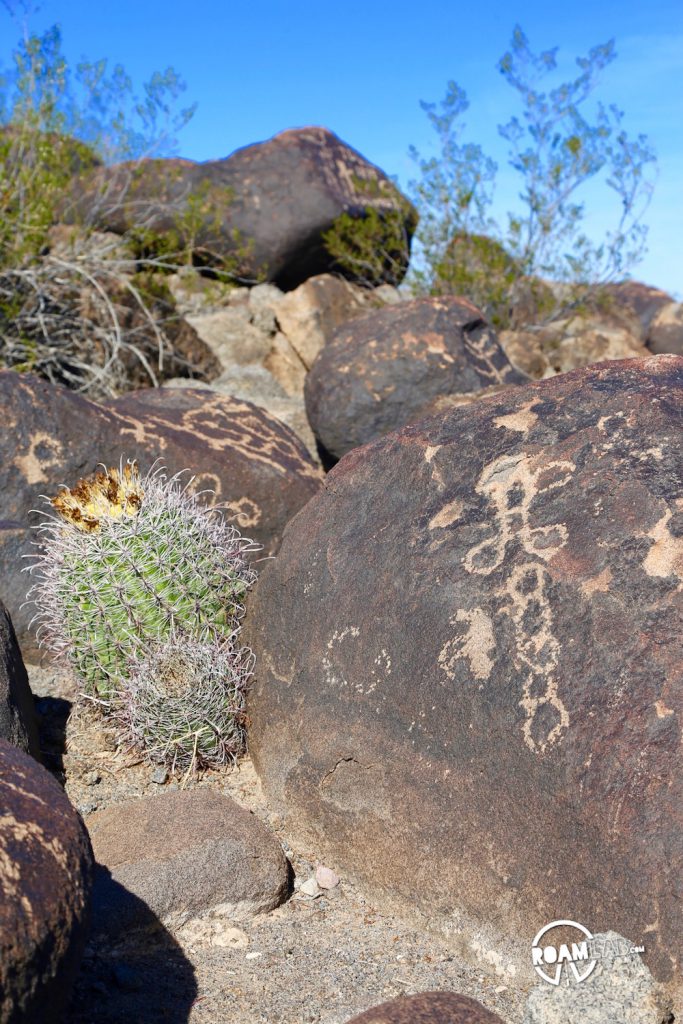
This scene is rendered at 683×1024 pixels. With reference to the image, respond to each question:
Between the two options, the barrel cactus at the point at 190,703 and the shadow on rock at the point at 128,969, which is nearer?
the shadow on rock at the point at 128,969

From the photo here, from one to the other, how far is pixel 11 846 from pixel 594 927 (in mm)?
1404

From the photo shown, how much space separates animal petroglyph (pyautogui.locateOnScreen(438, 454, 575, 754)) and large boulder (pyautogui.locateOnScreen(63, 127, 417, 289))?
9352mm

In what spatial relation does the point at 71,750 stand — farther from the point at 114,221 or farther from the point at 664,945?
the point at 114,221

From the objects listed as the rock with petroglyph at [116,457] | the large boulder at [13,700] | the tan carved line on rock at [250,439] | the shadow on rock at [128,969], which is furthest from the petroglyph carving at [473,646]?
the tan carved line on rock at [250,439]

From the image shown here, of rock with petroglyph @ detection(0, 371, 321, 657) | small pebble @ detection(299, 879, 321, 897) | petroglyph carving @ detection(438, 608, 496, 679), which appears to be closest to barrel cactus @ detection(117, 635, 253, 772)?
small pebble @ detection(299, 879, 321, 897)

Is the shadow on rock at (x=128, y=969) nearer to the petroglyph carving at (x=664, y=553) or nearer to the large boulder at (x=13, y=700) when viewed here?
the large boulder at (x=13, y=700)

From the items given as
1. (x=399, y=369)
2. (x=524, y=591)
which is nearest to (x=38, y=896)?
(x=524, y=591)

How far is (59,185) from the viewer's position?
1058cm

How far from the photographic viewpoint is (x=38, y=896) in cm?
187

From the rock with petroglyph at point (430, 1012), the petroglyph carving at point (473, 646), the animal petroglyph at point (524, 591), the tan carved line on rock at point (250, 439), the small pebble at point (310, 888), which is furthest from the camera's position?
the tan carved line on rock at point (250, 439)

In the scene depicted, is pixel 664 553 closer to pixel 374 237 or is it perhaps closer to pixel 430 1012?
pixel 430 1012

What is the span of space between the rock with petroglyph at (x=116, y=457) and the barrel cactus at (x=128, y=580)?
0.71m
